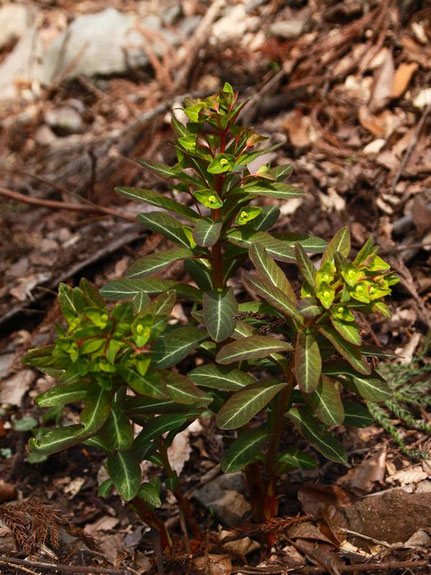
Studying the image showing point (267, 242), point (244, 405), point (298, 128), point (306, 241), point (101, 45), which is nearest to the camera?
point (244, 405)

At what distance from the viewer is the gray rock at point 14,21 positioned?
6.72 meters

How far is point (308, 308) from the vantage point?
166 centimetres

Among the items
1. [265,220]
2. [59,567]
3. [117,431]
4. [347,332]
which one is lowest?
[59,567]

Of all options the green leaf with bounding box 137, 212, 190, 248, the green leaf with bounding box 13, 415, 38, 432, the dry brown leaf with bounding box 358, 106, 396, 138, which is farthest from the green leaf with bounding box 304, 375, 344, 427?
the dry brown leaf with bounding box 358, 106, 396, 138

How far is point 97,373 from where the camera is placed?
1.60 m

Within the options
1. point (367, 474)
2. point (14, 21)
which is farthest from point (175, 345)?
point (14, 21)

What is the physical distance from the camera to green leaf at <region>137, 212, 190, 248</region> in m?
2.02

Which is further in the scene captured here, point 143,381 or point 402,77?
point 402,77

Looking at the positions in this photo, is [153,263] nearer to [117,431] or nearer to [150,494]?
[117,431]

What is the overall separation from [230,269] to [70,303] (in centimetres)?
67

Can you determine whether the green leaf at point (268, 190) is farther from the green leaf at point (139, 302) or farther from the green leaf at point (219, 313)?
the green leaf at point (139, 302)

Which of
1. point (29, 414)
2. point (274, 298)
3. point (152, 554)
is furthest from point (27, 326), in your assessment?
point (274, 298)

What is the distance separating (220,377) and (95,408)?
47 centimetres

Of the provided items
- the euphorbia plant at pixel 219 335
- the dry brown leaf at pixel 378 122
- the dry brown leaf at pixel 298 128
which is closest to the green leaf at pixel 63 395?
the euphorbia plant at pixel 219 335
